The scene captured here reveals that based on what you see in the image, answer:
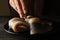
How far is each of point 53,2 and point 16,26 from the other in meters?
0.45

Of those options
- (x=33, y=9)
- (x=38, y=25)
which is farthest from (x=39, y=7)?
(x=38, y=25)

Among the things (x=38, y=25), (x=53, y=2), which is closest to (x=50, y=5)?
(x=53, y=2)

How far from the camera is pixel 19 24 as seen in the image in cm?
67

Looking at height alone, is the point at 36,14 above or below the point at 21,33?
below

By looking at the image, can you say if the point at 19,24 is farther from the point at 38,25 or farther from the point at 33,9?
the point at 33,9

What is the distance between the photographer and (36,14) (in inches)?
41.9

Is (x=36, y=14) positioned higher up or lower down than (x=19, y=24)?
lower down

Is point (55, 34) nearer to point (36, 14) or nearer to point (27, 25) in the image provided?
point (27, 25)

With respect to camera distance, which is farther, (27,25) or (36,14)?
(36,14)

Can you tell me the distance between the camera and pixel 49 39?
2.06 feet

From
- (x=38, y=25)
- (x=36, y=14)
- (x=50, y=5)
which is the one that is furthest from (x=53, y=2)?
(x=38, y=25)

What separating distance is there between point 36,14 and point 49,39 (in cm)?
45

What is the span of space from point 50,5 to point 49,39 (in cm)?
45

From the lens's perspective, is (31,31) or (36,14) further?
(36,14)
